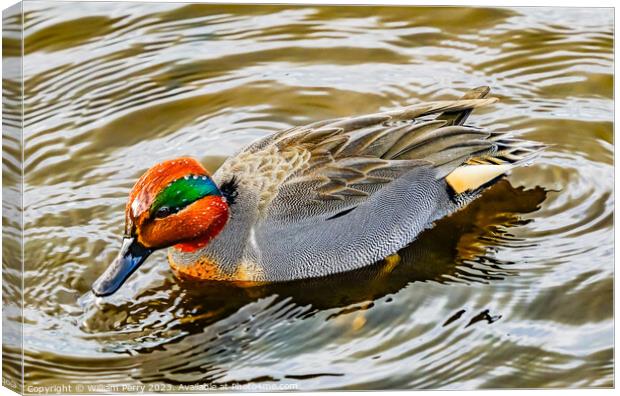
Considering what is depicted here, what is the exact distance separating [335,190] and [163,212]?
3.29ft

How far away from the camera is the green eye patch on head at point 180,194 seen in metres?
6.99

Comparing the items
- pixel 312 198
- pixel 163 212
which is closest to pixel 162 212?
pixel 163 212

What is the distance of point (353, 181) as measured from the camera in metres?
7.43

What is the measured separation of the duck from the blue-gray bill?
8 cm

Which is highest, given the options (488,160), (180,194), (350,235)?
(180,194)

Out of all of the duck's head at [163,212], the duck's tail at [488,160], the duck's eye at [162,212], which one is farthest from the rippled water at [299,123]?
the duck's eye at [162,212]

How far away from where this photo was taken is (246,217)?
292 inches

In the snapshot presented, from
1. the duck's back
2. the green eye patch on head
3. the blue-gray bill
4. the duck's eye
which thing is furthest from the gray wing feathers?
the blue-gray bill

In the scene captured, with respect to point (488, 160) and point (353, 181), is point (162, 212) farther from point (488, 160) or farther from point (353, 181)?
point (488, 160)

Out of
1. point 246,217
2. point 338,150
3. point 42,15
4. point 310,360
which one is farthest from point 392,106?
point 42,15

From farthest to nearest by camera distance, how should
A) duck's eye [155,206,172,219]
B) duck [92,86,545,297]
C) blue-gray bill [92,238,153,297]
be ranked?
duck [92,86,545,297] → duck's eye [155,206,172,219] → blue-gray bill [92,238,153,297]

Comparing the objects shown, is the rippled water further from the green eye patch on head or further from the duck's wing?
the green eye patch on head

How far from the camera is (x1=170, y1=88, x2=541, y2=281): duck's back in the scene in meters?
7.38

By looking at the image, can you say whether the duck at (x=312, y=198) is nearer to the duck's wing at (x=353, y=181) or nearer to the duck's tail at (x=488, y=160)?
the duck's wing at (x=353, y=181)
